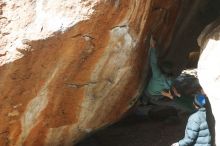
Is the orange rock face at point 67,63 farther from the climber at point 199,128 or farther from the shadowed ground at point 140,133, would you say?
the climber at point 199,128

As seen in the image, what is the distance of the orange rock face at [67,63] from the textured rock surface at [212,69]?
0.94 metres

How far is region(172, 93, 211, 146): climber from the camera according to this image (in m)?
5.97

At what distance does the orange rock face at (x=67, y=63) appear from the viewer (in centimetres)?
572

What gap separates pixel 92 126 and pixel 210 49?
2.11 m

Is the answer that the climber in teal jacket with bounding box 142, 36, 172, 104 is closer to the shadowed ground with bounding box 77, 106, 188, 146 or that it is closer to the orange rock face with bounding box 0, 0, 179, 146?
the orange rock face with bounding box 0, 0, 179, 146

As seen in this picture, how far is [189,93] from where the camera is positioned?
9.14 meters

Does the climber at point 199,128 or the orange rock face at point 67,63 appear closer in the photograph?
the orange rock face at point 67,63

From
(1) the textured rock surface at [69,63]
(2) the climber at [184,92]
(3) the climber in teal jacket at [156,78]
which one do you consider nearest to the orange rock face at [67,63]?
(1) the textured rock surface at [69,63]

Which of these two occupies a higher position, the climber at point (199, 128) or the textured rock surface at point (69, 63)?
Result: the textured rock surface at point (69, 63)

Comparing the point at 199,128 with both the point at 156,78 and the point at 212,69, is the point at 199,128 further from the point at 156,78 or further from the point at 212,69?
the point at 156,78

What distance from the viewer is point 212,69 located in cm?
596

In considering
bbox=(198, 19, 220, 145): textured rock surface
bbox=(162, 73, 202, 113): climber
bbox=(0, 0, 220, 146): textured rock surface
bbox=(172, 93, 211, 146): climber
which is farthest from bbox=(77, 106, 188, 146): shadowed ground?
bbox=(198, 19, 220, 145): textured rock surface

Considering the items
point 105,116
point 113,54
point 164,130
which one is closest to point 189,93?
point 164,130

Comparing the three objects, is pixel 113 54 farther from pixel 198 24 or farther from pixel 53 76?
pixel 198 24
